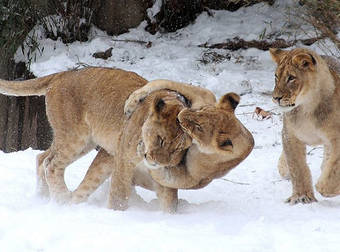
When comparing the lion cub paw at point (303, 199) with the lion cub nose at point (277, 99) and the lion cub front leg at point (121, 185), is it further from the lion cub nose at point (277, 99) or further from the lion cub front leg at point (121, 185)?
the lion cub front leg at point (121, 185)

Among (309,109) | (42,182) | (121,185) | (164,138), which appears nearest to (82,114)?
(42,182)

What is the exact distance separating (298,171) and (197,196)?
3.02ft

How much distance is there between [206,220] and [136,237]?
2.73ft

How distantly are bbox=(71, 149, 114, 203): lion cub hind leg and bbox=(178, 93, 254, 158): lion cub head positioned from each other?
4.34 feet

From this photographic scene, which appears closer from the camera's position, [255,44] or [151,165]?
[151,165]

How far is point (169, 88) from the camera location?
530 cm

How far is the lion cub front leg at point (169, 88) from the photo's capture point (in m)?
5.12

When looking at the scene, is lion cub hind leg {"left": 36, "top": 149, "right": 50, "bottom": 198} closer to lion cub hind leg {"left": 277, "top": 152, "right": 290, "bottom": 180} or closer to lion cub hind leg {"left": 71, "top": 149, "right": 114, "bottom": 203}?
lion cub hind leg {"left": 71, "top": 149, "right": 114, "bottom": 203}

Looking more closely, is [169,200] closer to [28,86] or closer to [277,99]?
[277,99]

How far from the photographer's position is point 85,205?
5.47 metres

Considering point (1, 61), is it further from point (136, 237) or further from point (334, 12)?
point (136, 237)

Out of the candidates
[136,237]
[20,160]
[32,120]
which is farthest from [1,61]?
[136,237]

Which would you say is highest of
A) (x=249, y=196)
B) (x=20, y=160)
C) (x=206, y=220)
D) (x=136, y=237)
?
(x=136, y=237)

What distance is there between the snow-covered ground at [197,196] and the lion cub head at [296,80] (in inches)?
31.0
